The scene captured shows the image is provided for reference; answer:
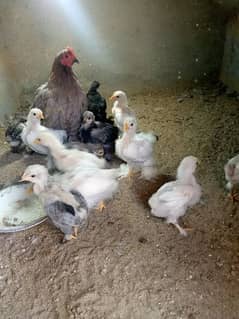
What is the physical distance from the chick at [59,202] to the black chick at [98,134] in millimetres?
800

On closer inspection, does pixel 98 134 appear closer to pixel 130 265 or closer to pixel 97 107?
pixel 97 107

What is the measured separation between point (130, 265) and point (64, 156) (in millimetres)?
916

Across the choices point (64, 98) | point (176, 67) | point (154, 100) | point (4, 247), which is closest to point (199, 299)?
point (4, 247)

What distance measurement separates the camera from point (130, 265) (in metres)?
2.35

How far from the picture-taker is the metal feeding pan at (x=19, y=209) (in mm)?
2643

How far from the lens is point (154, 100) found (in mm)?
4324

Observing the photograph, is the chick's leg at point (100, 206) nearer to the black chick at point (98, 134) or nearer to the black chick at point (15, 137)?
the black chick at point (98, 134)

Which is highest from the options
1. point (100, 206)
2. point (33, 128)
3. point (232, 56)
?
point (232, 56)

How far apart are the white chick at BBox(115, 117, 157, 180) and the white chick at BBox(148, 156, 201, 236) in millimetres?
474

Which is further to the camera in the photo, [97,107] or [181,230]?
[97,107]

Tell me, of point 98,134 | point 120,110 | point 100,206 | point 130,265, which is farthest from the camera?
point 120,110

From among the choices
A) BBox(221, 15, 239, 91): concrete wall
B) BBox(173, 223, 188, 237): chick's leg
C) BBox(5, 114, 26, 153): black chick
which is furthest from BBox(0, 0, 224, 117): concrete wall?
BBox(173, 223, 188, 237): chick's leg

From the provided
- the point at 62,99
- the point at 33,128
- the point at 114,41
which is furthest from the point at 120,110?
the point at 114,41

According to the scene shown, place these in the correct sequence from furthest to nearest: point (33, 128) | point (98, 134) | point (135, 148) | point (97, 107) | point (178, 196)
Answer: point (97, 107), point (98, 134), point (33, 128), point (135, 148), point (178, 196)
